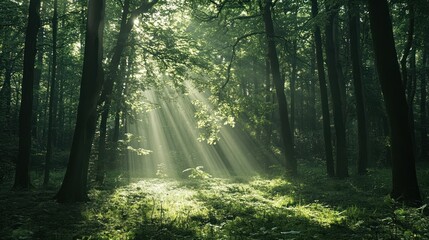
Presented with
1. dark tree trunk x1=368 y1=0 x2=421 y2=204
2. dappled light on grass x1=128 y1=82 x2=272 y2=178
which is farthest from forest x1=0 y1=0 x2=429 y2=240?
dappled light on grass x1=128 y1=82 x2=272 y2=178

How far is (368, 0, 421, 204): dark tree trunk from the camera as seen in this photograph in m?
8.75

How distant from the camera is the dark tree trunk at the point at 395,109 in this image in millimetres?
8750

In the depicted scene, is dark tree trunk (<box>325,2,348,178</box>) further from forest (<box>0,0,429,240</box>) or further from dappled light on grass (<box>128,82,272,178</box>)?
dappled light on grass (<box>128,82,272,178</box>)

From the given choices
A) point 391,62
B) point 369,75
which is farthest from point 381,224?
point 369,75

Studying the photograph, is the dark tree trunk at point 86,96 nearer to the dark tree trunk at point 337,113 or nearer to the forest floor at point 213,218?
the forest floor at point 213,218

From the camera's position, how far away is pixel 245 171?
24984 mm

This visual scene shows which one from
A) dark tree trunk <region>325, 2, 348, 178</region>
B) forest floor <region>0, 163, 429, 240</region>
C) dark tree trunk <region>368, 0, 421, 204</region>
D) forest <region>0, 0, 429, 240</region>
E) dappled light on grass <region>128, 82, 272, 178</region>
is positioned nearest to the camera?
forest floor <region>0, 163, 429, 240</region>

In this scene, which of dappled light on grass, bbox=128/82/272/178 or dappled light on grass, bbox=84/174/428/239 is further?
dappled light on grass, bbox=128/82/272/178

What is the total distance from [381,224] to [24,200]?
967 cm

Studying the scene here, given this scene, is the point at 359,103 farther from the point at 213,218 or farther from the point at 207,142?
the point at 213,218

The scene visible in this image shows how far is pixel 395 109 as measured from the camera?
891 cm

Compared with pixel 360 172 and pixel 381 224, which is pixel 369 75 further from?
pixel 381 224

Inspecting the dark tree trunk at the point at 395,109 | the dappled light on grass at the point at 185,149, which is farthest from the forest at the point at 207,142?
the dappled light on grass at the point at 185,149

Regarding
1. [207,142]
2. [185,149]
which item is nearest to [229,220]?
[207,142]
